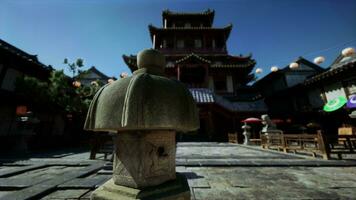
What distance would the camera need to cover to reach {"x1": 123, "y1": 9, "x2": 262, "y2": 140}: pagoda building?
15.7 metres

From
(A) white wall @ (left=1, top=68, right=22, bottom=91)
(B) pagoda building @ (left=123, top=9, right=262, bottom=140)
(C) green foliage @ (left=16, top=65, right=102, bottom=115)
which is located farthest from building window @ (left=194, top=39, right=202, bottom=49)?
(A) white wall @ (left=1, top=68, right=22, bottom=91)

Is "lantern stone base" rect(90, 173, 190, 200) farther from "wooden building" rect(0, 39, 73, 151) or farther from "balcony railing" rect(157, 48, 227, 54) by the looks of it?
"balcony railing" rect(157, 48, 227, 54)

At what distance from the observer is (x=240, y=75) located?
21188 millimetres

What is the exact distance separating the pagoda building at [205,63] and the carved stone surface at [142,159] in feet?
42.4

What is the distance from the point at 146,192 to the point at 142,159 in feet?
1.13

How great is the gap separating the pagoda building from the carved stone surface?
12919mm

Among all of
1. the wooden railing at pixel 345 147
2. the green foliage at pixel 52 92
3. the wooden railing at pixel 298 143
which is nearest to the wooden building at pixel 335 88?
the wooden railing at pixel 345 147

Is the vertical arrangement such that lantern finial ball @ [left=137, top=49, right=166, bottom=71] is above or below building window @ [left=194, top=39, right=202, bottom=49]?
below

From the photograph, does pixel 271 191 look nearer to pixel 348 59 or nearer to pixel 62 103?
pixel 62 103

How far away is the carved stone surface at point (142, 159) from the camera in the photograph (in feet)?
6.24

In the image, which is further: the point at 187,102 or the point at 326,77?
the point at 326,77

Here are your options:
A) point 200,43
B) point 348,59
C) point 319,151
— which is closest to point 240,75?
point 200,43

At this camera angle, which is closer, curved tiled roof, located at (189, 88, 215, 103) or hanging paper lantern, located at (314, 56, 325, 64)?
hanging paper lantern, located at (314, 56, 325, 64)

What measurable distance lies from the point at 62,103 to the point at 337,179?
45.1 ft
